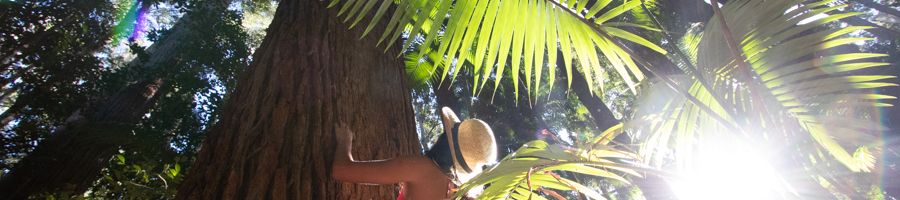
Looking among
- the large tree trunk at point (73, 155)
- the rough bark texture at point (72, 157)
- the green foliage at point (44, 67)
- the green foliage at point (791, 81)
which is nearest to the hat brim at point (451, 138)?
the green foliage at point (791, 81)

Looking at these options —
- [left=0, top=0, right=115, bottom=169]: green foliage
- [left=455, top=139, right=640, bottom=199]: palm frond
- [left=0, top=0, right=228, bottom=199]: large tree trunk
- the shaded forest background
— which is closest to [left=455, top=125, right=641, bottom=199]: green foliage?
[left=455, top=139, right=640, bottom=199]: palm frond

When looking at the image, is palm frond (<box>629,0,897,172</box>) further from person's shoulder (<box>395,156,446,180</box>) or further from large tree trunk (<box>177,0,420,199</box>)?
large tree trunk (<box>177,0,420,199</box>)

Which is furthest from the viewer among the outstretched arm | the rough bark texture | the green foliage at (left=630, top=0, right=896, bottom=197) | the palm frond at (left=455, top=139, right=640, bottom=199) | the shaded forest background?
the rough bark texture

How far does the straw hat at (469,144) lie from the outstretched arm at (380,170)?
0.11 m

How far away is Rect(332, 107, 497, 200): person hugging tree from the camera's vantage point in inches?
60.1

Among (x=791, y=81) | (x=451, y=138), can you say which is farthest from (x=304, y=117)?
(x=791, y=81)

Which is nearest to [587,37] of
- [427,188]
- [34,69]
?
[427,188]

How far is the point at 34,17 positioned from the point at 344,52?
15.1 ft

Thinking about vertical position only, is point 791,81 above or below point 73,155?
below

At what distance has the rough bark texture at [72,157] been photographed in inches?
182

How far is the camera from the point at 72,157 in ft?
16.4

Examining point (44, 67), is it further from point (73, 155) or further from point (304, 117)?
point (304, 117)

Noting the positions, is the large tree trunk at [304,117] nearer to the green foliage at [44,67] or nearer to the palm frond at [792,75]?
the palm frond at [792,75]

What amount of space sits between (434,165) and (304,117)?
0.59 metres
